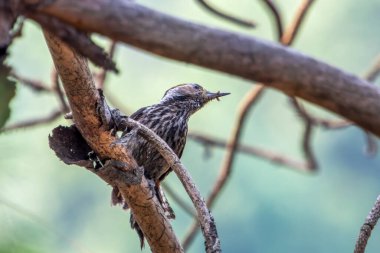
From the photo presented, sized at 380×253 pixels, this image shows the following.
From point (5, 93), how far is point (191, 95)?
2.82 meters

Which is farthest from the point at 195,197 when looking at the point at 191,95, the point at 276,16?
the point at 276,16

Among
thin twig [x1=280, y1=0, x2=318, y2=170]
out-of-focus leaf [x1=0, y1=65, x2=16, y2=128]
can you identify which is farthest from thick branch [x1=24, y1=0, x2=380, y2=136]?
thin twig [x1=280, y1=0, x2=318, y2=170]

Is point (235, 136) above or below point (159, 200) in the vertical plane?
below

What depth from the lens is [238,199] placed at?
8.10m

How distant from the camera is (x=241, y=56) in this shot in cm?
157

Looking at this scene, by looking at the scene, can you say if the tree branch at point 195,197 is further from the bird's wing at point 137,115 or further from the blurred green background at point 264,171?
the blurred green background at point 264,171

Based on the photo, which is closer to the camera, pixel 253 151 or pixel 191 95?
pixel 191 95

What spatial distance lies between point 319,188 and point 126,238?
2184 millimetres

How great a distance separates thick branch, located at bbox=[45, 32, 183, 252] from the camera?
2623 mm

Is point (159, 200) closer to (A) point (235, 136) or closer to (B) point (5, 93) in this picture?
(B) point (5, 93)

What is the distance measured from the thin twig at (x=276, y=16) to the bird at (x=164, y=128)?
473mm

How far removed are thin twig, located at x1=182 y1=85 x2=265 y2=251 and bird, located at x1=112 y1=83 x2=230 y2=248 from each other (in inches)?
32.0

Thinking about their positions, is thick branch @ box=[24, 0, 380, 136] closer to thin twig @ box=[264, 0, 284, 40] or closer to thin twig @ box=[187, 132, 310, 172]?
thin twig @ box=[264, 0, 284, 40]

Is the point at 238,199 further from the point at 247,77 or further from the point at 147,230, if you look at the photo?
the point at 247,77
